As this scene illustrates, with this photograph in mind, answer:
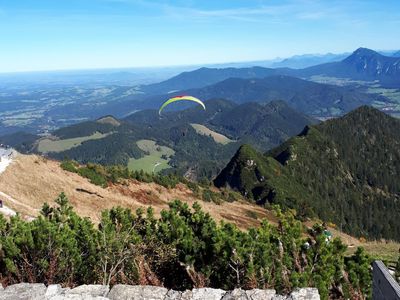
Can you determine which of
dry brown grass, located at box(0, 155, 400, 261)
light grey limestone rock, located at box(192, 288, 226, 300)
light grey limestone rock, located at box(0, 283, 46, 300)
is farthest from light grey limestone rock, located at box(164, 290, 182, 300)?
dry brown grass, located at box(0, 155, 400, 261)

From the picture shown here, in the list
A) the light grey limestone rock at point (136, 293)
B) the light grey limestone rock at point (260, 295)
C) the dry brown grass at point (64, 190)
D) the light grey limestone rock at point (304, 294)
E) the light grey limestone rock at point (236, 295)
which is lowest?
the dry brown grass at point (64, 190)

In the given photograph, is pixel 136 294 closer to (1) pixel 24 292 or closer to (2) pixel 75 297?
(2) pixel 75 297

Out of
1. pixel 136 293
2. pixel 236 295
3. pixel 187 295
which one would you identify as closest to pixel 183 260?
pixel 136 293

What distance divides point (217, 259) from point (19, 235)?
841cm

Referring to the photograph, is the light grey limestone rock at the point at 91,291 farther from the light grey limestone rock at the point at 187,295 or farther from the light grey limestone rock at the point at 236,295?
the light grey limestone rock at the point at 236,295

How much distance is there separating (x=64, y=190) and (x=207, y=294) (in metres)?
39.4

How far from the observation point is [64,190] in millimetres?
46969

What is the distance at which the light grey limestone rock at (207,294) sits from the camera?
10672mm

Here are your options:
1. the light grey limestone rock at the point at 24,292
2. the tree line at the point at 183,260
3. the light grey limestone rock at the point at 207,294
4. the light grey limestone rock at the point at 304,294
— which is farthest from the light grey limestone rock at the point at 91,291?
the light grey limestone rock at the point at 304,294

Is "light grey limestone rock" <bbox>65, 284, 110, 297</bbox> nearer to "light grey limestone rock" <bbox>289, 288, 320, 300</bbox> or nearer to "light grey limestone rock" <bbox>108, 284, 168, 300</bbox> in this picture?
"light grey limestone rock" <bbox>108, 284, 168, 300</bbox>

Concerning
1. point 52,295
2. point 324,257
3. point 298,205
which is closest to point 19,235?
point 52,295

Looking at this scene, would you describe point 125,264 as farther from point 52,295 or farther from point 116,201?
point 116,201

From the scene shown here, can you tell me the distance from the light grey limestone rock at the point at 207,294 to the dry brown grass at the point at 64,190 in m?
29.3

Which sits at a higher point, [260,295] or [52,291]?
[260,295]
